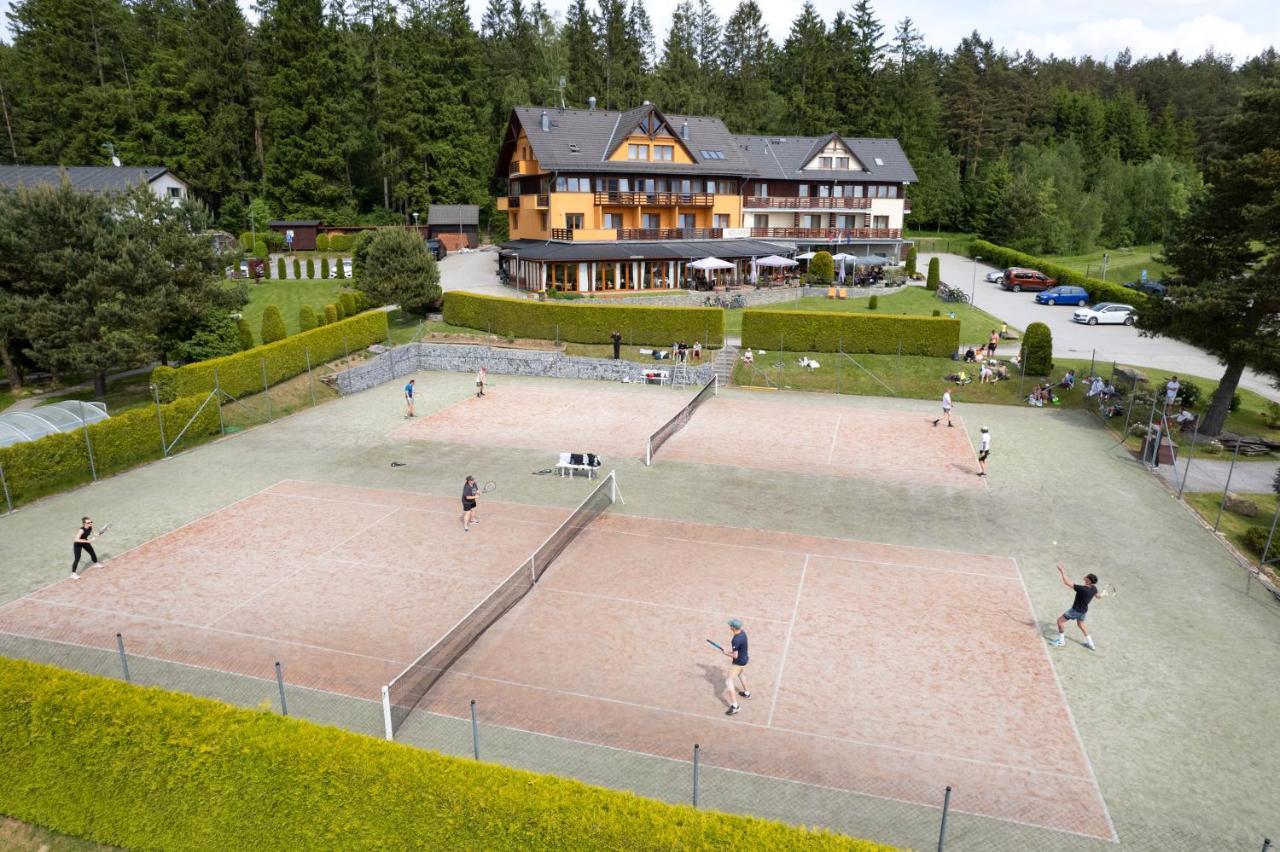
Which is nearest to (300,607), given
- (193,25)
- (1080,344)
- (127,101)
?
(1080,344)

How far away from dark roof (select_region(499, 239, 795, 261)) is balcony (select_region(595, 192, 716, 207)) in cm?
275

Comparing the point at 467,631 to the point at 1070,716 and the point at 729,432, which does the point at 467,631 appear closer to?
the point at 1070,716

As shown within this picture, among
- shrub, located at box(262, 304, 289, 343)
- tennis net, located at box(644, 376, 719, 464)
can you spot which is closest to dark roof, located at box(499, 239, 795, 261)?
tennis net, located at box(644, 376, 719, 464)

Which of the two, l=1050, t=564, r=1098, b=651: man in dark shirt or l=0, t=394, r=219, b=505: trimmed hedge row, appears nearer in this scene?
l=1050, t=564, r=1098, b=651: man in dark shirt

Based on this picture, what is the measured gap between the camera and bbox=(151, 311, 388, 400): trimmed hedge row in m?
31.2

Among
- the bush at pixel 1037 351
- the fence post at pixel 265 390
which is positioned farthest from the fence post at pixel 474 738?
the bush at pixel 1037 351

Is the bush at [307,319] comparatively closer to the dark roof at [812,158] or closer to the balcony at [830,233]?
the balcony at [830,233]

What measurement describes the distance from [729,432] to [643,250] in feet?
86.7

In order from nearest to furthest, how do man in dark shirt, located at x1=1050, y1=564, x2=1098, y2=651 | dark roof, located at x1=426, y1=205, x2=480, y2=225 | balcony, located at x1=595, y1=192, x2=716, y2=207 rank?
man in dark shirt, located at x1=1050, y1=564, x2=1098, y2=651
balcony, located at x1=595, y1=192, x2=716, y2=207
dark roof, located at x1=426, y1=205, x2=480, y2=225

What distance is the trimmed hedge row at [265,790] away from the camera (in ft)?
30.5

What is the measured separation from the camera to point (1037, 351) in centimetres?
3838

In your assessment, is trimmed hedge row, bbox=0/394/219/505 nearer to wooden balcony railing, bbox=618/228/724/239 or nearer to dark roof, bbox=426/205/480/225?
wooden balcony railing, bbox=618/228/724/239

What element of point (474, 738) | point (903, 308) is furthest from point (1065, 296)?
point (474, 738)

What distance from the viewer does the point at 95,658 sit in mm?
15633
